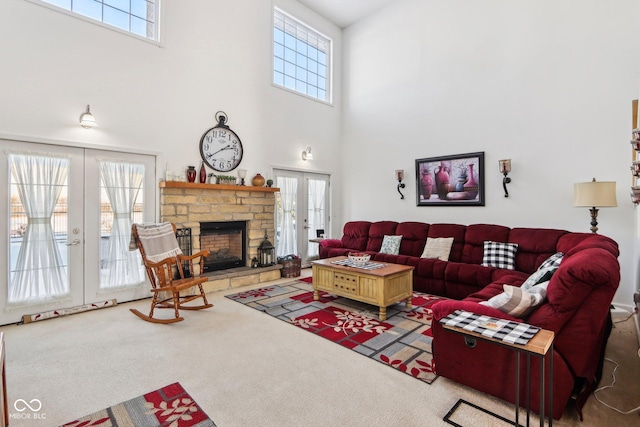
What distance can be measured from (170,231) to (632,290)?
574 centimetres

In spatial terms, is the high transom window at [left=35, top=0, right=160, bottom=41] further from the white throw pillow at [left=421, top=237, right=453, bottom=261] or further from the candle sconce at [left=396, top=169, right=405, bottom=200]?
the white throw pillow at [left=421, top=237, right=453, bottom=261]

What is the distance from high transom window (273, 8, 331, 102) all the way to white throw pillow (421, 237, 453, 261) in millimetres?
3890

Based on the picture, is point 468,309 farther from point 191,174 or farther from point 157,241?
point 191,174

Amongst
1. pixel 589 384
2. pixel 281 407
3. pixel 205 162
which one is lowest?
pixel 281 407

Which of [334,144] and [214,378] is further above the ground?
[334,144]

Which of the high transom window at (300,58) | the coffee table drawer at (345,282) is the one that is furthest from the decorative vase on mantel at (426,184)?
the high transom window at (300,58)

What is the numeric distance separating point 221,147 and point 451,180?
386cm

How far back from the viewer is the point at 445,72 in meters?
5.54

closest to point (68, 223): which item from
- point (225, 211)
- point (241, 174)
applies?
point (225, 211)

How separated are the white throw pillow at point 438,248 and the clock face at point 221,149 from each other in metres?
3.35

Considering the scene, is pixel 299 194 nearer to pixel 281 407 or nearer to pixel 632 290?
pixel 281 407

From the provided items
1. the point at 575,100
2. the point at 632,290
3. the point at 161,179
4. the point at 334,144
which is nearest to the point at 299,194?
the point at 334,144

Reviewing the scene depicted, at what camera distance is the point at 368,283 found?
11.9ft

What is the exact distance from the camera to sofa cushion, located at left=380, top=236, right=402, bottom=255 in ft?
17.2
